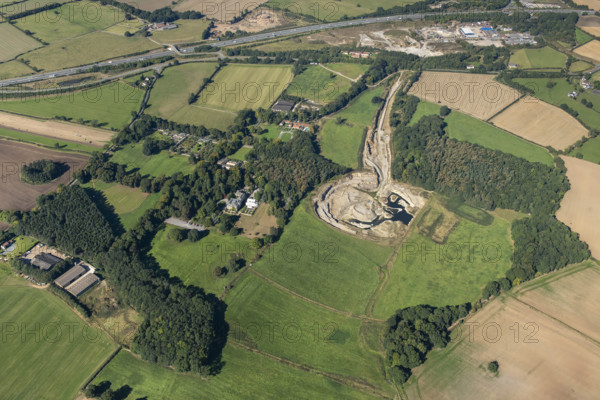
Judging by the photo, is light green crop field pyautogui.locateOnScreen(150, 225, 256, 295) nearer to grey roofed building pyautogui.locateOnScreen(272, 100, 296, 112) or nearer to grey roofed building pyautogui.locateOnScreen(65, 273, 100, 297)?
grey roofed building pyautogui.locateOnScreen(65, 273, 100, 297)

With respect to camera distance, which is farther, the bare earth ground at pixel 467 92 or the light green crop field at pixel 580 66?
the light green crop field at pixel 580 66

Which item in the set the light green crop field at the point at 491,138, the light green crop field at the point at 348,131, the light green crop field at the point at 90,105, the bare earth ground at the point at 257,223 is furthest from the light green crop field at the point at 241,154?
the light green crop field at the point at 491,138

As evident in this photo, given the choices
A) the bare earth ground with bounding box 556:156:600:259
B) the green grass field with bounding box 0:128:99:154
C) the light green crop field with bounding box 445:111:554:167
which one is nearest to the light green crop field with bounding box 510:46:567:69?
the light green crop field with bounding box 445:111:554:167

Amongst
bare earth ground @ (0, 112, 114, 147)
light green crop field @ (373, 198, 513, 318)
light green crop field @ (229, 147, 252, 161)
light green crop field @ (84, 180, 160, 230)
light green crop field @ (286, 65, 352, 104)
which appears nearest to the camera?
light green crop field @ (373, 198, 513, 318)

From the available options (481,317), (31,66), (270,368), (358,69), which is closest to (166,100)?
(31,66)

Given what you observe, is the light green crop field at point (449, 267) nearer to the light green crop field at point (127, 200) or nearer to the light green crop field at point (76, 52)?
the light green crop field at point (127, 200)

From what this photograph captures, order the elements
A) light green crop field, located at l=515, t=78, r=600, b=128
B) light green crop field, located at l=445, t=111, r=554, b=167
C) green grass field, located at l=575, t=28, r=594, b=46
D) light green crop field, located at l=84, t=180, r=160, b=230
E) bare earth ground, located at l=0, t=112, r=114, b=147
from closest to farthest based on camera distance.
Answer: light green crop field, located at l=84, t=180, r=160, b=230
light green crop field, located at l=445, t=111, r=554, b=167
bare earth ground, located at l=0, t=112, r=114, b=147
light green crop field, located at l=515, t=78, r=600, b=128
green grass field, located at l=575, t=28, r=594, b=46

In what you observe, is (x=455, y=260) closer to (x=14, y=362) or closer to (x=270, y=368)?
(x=270, y=368)
